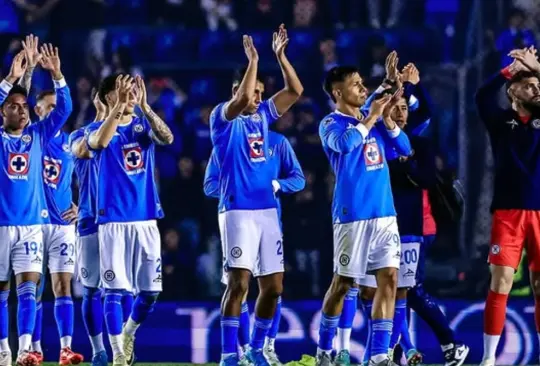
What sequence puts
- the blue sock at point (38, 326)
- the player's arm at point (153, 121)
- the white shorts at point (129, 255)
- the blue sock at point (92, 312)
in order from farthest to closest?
the blue sock at point (38, 326)
the blue sock at point (92, 312)
the white shorts at point (129, 255)
the player's arm at point (153, 121)

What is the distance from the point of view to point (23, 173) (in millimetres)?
10203

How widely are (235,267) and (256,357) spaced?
0.67 m

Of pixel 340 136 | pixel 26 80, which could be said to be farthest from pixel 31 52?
pixel 340 136

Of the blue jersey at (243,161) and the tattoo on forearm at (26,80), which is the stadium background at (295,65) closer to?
the tattoo on forearm at (26,80)

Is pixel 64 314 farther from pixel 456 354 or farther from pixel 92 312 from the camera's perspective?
pixel 456 354

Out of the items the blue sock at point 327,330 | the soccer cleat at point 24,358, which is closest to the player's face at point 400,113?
the blue sock at point 327,330

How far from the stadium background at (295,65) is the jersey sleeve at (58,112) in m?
3.42

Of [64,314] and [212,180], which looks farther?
[64,314]

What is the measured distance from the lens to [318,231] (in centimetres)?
1380

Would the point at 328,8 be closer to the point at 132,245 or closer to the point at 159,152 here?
the point at 159,152

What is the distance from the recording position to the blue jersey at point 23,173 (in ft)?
33.3

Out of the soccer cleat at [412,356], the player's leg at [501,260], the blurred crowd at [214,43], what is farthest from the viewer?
the blurred crowd at [214,43]

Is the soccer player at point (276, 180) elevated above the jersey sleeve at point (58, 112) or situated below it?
below

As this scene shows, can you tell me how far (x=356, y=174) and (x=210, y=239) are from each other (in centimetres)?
491
